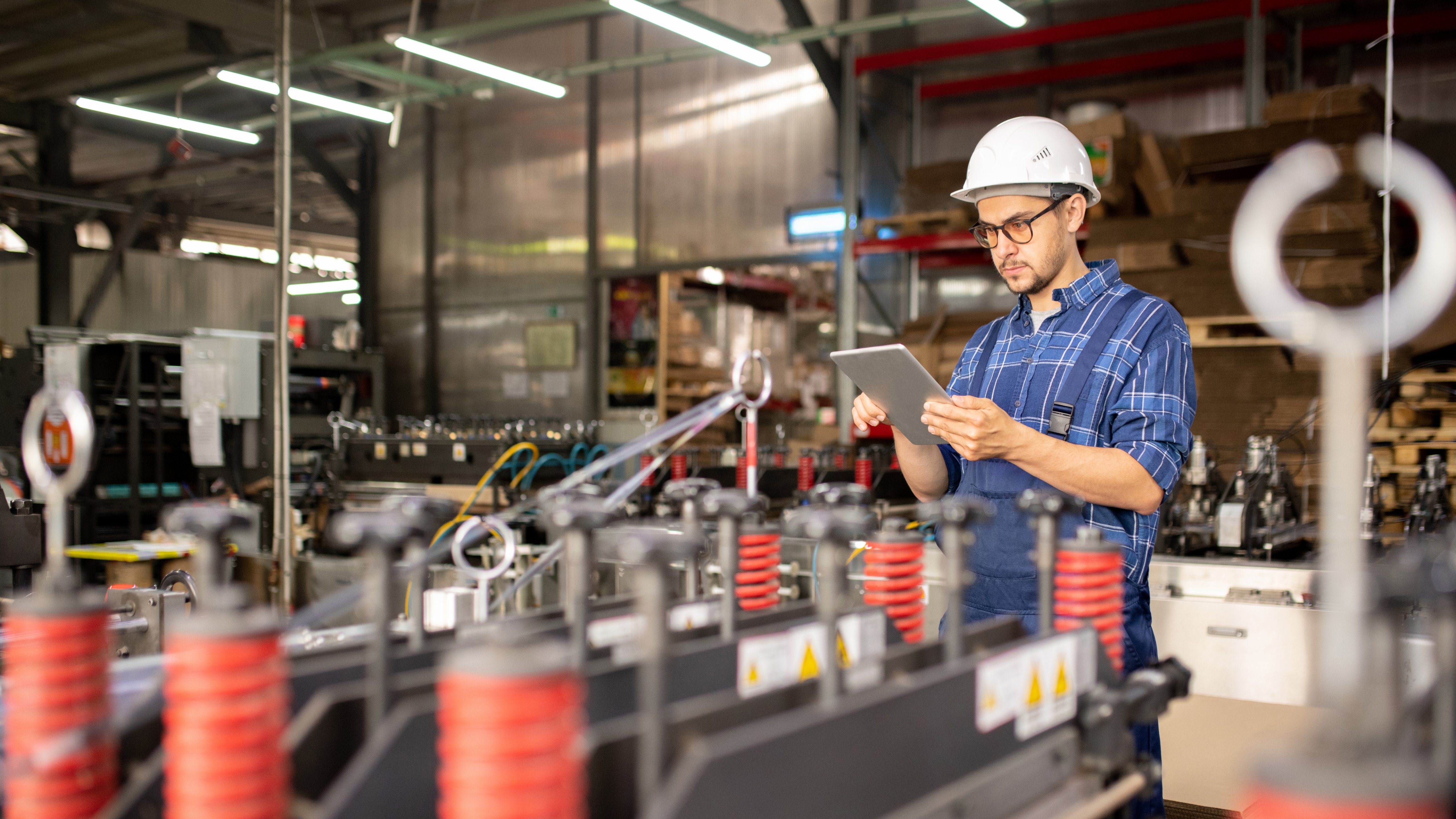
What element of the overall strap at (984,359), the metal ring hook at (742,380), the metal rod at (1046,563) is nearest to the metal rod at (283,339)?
the metal ring hook at (742,380)

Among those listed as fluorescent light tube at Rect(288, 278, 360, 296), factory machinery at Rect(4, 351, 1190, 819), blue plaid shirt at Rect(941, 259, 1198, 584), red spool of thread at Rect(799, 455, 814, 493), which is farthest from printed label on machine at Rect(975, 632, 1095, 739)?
fluorescent light tube at Rect(288, 278, 360, 296)

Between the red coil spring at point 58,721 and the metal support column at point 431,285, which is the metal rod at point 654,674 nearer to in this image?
the red coil spring at point 58,721

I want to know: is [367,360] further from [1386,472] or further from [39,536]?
[1386,472]

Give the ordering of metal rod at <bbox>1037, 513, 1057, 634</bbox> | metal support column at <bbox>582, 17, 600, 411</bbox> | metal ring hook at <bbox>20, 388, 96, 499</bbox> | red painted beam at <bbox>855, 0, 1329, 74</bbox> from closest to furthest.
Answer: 1. metal ring hook at <bbox>20, 388, 96, 499</bbox>
2. metal rod at <bbox>1037, 513, 1057, 634</bbox>
3. red painted beam at <bbox>855, 0, 1329, 74</bbox>
4. metal support column at <bbox>582, 17, 600, 411</bbox>

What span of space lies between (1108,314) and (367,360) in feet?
17.9

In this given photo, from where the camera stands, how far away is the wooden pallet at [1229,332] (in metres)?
4.46

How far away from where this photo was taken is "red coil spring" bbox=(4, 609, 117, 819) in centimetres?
77

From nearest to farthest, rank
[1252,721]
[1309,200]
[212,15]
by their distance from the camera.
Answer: [1252,721], [1309,200], [212,15]

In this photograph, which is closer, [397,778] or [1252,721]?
[397,778]

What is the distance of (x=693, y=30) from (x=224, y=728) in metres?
4.90

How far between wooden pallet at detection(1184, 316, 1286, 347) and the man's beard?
2861mm

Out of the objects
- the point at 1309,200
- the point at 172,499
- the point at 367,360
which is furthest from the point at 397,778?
the point at 367,360

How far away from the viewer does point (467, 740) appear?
0.67 meters

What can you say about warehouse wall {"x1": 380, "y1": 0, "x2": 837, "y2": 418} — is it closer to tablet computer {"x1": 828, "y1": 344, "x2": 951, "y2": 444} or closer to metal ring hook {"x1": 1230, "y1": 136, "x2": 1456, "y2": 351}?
tablet computer {"x1": 828, "y1": 344, "x2": 951, "y2": 444}
